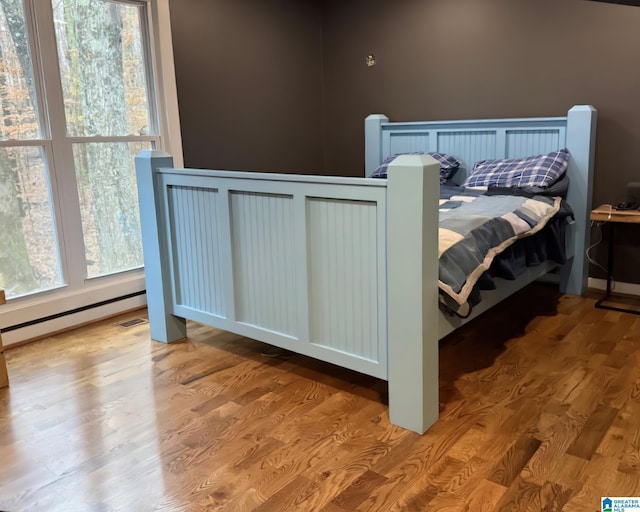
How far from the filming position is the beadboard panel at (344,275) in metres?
2.10

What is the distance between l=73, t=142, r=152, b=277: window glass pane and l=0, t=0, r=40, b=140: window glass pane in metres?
0.32

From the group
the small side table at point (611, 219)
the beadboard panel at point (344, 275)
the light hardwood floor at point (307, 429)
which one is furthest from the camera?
the small side table at point (611, 219)

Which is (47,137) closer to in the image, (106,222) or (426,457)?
(106,222)

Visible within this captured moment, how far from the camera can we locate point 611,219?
317cm

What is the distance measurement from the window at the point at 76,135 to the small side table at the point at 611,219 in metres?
2.58

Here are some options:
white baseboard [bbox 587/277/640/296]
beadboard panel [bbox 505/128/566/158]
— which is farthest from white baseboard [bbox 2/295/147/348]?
white baseboard [bbox 587/277/640/296]

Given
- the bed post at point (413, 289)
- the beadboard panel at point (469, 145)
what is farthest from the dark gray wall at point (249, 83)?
the bed post at point (413, 289)

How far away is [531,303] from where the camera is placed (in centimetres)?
345

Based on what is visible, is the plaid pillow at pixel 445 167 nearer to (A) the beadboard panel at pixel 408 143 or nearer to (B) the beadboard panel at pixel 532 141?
(A) the beadboard panel at pixel 408 143

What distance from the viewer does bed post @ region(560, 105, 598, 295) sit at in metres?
3.32

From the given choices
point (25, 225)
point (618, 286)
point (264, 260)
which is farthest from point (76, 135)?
point (618, 286)

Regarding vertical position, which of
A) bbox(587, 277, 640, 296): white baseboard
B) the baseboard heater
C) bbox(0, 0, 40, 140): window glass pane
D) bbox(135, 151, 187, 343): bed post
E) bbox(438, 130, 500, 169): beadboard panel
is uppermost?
bbox(0, 0, 40, 140): window glass pane

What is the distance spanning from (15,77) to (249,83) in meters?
1.58

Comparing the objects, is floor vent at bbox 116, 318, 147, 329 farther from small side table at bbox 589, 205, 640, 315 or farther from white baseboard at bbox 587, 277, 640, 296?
white baseboard at bbox 587, 277, 640, 296
